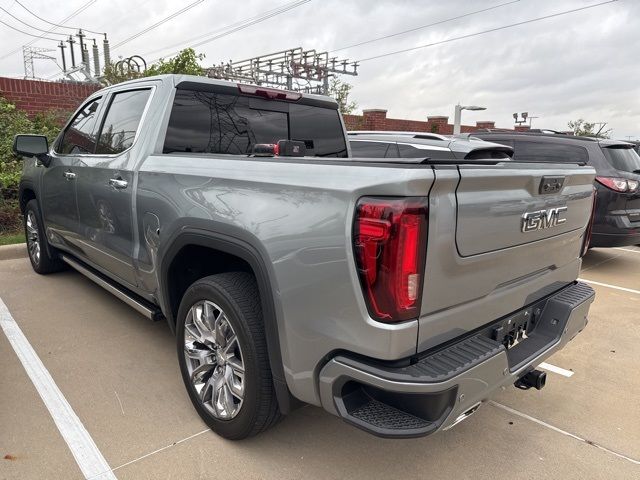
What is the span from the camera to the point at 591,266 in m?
6.77

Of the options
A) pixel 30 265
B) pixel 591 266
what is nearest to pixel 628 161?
pixel 591 266

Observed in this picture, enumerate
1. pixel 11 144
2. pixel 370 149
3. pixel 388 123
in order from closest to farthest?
pixel 370 149, pixel 11 144, pixel 388 123

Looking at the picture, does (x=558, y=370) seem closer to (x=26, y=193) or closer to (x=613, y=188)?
(x=613, y=188)

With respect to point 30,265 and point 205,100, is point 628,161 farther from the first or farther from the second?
point 30,265

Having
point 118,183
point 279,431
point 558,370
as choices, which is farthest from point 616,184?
point 118,183

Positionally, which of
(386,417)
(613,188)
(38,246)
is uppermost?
(613,188)

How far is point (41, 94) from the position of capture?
9.75 metres

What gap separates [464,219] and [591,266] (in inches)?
234

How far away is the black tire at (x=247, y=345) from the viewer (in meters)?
2.20

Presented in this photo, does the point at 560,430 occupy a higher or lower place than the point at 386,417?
lower

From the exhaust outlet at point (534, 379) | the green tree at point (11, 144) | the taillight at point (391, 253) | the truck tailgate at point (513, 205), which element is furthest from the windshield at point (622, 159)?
the green tree at point (11, 144)

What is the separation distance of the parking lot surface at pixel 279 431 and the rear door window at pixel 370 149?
364 cm

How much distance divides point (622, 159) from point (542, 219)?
17.0 ft

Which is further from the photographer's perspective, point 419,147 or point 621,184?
point 419,147
